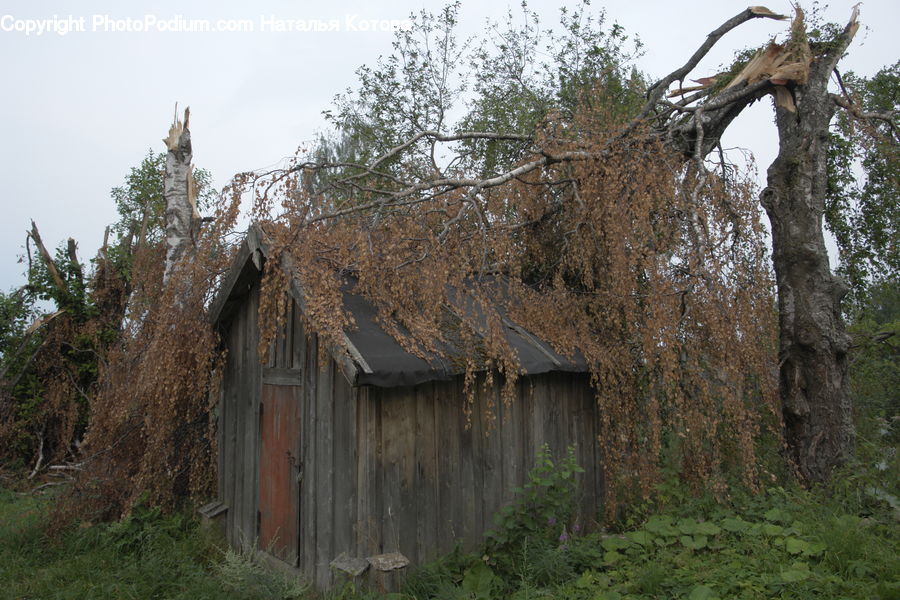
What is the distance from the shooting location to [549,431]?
6.86 m

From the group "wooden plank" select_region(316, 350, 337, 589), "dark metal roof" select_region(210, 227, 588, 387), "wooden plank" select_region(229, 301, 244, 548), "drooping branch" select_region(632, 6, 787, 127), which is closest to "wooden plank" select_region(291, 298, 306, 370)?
"wooden plank" select_region(316, 350, 337, 589)

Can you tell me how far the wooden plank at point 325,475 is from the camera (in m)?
5.38

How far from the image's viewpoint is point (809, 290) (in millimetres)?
6801

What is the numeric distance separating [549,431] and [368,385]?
8.55 feet

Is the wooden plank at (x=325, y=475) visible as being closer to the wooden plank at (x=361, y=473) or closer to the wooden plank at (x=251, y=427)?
the wooden plank at (x=361, y=473)

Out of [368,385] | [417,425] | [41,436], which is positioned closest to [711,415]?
[417,425]

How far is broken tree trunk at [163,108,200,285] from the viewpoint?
991cm

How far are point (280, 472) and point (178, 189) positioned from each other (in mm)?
6009

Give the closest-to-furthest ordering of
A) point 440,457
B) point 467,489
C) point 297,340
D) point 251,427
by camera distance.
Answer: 1. point 440,457
2. point 467,489
3. point 297,340
4. point 251,427

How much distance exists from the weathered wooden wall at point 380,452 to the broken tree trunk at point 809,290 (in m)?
2.56

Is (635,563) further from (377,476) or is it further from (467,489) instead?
(377,476)

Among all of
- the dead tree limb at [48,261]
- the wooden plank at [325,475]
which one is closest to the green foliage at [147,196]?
the dead tree limb at [48,261]

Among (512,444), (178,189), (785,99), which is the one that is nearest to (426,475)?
(512,444)

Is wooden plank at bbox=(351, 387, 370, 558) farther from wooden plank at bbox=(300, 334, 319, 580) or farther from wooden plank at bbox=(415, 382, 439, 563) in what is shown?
wooden plank at bbox=(300, 334, 319, 580)
